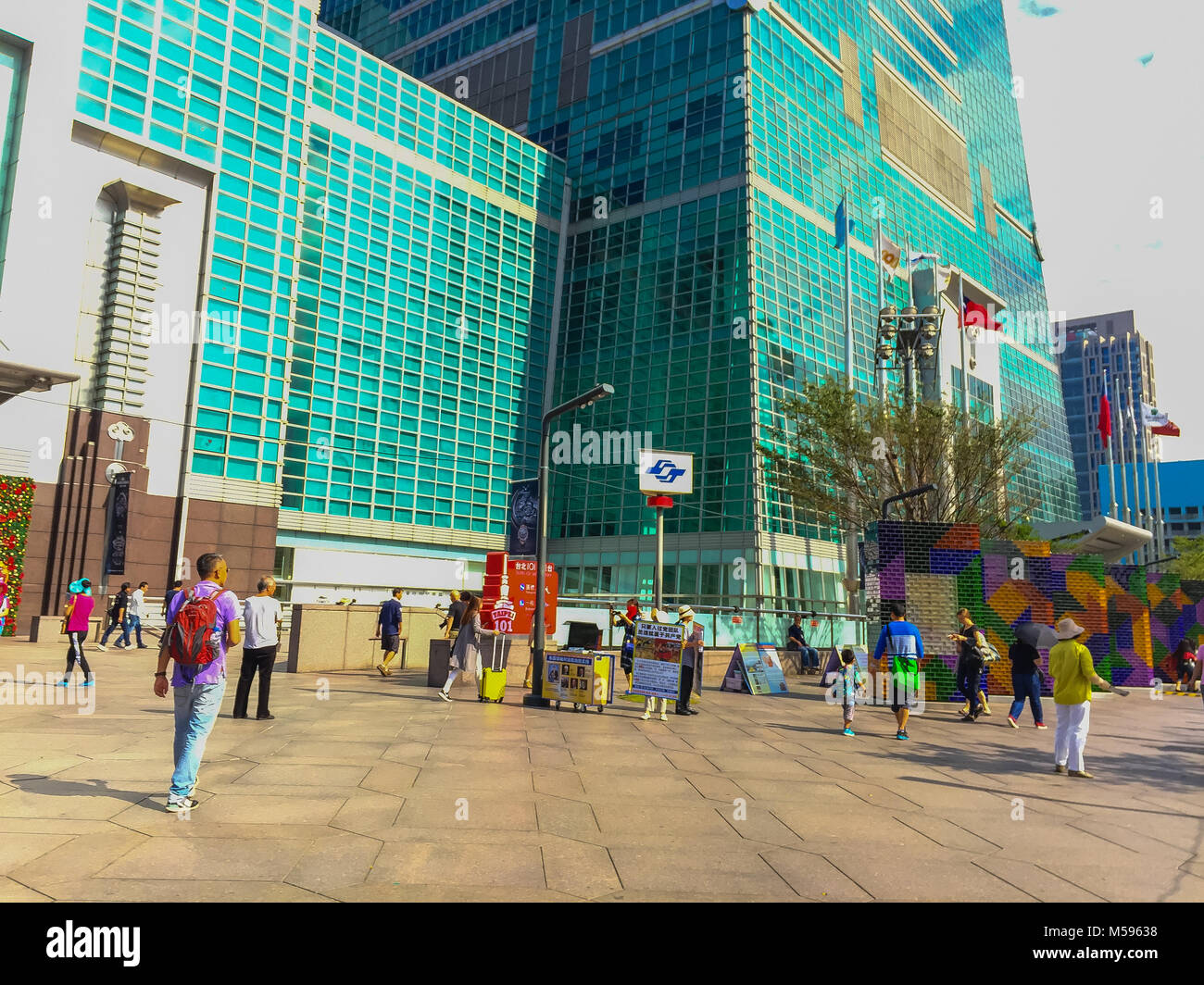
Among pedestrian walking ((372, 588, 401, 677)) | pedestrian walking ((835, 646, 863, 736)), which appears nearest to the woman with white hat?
pedestrian walking ((835, 646, 863, 736))

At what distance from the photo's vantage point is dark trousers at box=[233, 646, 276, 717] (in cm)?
1191

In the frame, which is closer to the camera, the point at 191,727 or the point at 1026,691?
the point at 191,727

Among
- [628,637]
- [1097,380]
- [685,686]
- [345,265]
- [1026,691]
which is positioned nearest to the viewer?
[1026,691]

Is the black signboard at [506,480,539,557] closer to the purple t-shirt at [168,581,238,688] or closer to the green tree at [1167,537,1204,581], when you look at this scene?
the purple t-shirt at [168,581,238,688]

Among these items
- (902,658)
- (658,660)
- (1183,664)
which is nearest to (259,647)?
(658,660)

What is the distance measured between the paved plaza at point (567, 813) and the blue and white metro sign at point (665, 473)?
54.7ft

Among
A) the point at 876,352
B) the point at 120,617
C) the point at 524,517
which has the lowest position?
the point at 120,617

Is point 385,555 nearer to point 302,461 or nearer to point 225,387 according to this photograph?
point 302,461

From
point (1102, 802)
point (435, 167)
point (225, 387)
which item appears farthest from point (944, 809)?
point (435, 167)

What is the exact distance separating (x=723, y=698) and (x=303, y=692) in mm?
8900

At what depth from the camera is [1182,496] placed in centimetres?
12550

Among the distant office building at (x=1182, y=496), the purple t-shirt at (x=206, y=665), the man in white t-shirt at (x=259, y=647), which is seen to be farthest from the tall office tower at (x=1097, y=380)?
the purple t-shirt at (x=206, y=665)

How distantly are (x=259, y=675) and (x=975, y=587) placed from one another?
1626 cm

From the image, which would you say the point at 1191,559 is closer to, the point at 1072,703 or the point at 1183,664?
the point at 1183,664
